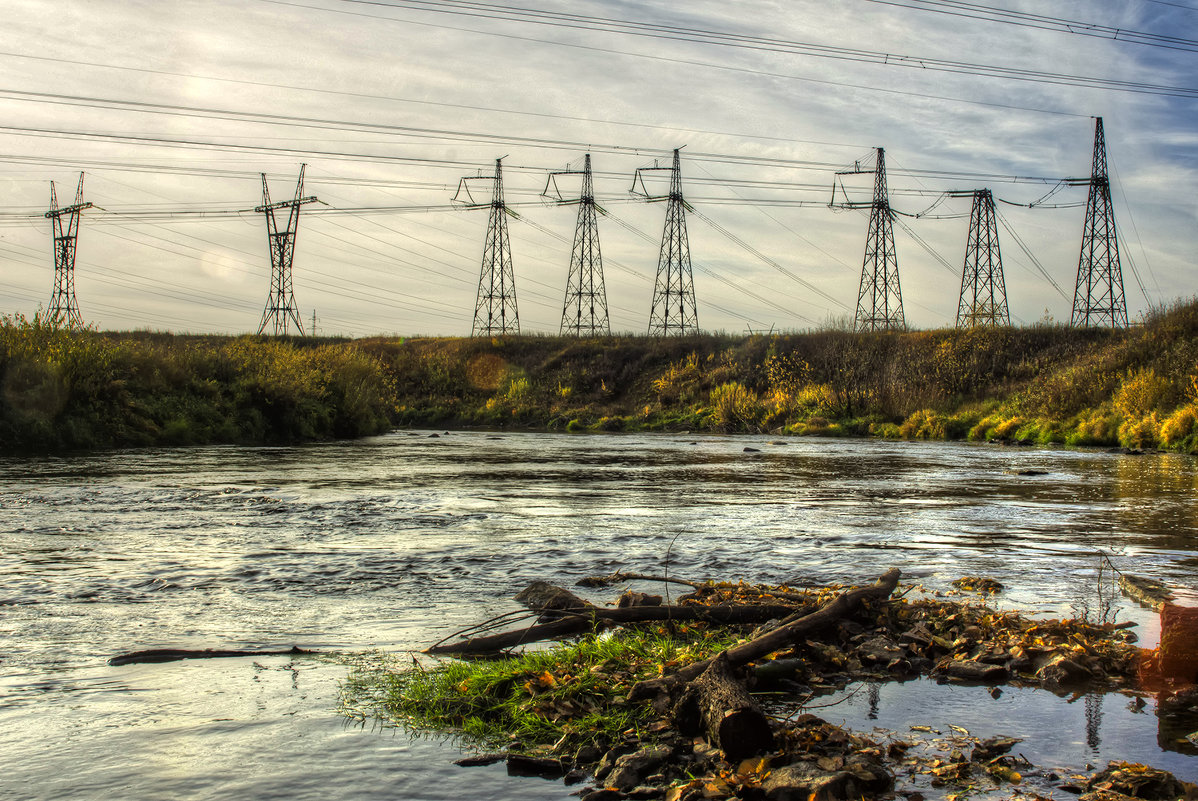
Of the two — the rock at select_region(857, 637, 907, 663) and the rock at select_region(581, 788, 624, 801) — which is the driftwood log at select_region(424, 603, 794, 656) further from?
the rock at select_region(581, 788, 624, 801)

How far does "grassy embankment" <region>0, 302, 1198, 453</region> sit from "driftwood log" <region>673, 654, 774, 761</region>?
21953 millimetres

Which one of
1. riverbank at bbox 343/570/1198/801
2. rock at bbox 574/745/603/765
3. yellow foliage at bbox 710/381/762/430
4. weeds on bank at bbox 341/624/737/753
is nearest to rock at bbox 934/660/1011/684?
riverbank at bbox 343/570/1198/801

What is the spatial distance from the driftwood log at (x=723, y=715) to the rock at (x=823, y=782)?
0.66 feet

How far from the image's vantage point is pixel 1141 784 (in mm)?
2904

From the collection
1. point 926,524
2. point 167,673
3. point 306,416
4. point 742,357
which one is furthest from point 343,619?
point 742,357

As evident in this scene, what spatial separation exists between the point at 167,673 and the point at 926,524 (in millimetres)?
8397

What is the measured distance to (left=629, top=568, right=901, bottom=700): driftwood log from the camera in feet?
12.5

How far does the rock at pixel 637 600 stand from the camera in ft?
17.8

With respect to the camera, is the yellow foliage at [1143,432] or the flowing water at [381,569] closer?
the flowing water at [381,569]

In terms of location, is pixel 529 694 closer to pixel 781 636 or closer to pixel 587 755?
pixel 587 755

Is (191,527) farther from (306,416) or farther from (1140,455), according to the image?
(1140,455)

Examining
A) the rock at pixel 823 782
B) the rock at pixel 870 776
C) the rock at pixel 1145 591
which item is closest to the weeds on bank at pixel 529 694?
the rock at pixel 823 782

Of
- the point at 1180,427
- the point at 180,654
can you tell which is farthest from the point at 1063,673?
the point at 1180,427

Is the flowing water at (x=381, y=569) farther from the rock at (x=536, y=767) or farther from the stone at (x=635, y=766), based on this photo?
the stone at (x=635, y=766)
